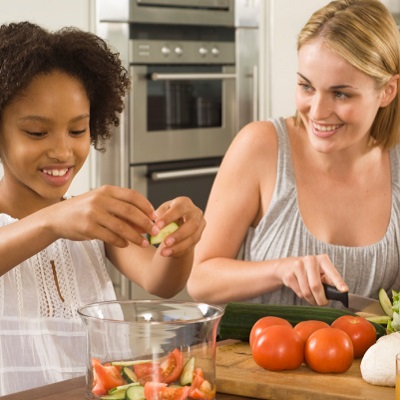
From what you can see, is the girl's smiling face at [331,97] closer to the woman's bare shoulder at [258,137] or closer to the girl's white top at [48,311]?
the woman's bare shoulder at [258,137]

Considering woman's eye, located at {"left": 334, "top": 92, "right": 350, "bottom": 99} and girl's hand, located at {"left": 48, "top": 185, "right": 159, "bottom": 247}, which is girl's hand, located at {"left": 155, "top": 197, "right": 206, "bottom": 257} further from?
woman's eye, located at {"left": 334, "top": 92, "right": 350, "bottom": 99}

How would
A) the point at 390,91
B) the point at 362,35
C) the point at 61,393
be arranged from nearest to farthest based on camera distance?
1. the point at 61,393
2. the point at 362,35
3. the point at 390,91

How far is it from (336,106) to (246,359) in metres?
0.79

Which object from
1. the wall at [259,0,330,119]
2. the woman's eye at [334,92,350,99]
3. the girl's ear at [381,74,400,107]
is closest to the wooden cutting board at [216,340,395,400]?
the woman's eye at [334,92,350,99]

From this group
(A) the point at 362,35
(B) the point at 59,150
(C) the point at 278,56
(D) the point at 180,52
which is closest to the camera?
(B) the point at 59,150

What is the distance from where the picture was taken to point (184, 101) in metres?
3.59

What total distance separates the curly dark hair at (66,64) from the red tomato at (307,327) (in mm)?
696

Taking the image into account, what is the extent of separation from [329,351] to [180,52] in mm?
2282

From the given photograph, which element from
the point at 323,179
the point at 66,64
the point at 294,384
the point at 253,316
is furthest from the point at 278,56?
the point at 294,384

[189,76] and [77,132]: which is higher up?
[189,76]

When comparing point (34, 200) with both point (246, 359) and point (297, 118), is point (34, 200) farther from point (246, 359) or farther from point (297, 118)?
point (297, 118)

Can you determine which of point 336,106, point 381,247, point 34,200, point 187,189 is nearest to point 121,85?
point 34,200

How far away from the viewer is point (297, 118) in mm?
2281

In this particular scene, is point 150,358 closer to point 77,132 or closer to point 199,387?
point 199,387
